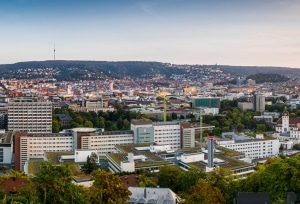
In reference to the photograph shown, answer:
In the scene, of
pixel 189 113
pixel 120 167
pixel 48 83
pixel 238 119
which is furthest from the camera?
pixel 48 83

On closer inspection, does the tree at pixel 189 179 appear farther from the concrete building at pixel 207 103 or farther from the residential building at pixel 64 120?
the concrete building at pixel 207 103

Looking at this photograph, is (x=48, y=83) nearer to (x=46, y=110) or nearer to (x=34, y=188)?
(x=46, y=110)

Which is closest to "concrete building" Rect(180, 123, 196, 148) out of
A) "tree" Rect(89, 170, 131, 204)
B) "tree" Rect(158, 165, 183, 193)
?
"tree" Rect(158, 165, 183, 193)

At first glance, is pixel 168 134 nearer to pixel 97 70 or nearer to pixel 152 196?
pixel 152 196

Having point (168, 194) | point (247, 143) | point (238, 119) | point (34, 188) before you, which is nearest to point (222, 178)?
point (168, 194)

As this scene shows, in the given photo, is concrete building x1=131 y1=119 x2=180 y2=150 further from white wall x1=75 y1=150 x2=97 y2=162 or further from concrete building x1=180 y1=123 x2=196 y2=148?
white wall x1=75 y1=150 x2=97 y2=162

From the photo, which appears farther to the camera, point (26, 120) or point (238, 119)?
point (238, 119)
